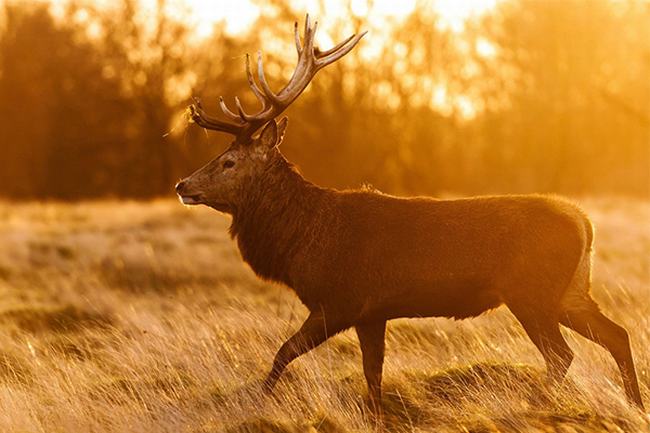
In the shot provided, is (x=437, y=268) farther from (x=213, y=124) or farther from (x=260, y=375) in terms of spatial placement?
(x=213, y=124)

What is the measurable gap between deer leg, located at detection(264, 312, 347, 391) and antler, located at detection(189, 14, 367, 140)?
66.6 inches

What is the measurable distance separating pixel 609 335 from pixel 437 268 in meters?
1.30

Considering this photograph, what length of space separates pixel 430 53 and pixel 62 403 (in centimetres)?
2575

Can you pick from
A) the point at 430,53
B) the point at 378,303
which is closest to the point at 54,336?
the point at 378,303

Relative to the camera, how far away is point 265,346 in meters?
8.54

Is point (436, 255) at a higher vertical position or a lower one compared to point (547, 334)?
higher

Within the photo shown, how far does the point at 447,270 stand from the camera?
7.41 m

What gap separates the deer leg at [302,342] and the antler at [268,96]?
169 cm

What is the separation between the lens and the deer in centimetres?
736

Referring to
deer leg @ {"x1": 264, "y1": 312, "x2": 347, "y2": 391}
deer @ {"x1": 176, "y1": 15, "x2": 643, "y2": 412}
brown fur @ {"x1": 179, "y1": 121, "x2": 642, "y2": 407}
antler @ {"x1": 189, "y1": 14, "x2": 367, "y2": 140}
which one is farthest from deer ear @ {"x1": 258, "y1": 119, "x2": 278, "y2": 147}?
deer leg @ {"x1": 264, "y1": 312, "x2": 347, "y2": 391}

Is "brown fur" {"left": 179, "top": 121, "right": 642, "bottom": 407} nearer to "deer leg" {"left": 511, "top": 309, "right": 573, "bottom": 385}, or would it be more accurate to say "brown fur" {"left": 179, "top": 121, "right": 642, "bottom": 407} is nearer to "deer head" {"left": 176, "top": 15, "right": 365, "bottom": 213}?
"deer leg" {"left": 511, "top": 309, "right": 573, "bottom": 385}

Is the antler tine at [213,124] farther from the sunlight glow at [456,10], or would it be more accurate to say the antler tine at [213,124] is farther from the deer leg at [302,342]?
the sunlight glow at [456,10]

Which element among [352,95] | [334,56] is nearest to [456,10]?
[352,95]

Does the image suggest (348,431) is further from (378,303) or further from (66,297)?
(66,297)
